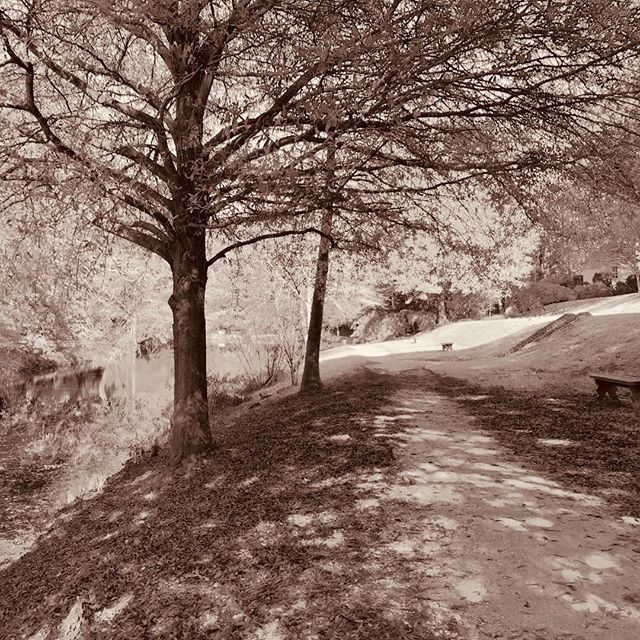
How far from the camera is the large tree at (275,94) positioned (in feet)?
18.3

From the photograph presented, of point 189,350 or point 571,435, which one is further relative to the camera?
point 189,350

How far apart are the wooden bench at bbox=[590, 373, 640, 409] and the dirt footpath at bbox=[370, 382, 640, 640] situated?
12.4 feet

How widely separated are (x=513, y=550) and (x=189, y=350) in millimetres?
5460

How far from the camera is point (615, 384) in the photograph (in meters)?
10.0

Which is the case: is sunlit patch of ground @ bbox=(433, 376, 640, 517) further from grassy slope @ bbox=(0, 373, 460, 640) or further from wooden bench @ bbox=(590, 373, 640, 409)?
grassy slope @ bbox=(0, 373, 460, 640)

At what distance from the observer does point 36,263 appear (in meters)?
13.2

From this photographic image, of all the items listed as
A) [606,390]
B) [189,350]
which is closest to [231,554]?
[189,350]

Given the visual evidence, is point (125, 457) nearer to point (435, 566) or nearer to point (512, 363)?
point (435, 566)

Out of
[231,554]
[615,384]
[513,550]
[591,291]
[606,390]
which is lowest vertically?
[231,554]

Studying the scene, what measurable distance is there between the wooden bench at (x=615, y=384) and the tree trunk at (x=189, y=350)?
7.16 metres

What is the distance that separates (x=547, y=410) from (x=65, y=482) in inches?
370

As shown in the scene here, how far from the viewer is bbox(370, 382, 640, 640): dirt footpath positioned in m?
3.50

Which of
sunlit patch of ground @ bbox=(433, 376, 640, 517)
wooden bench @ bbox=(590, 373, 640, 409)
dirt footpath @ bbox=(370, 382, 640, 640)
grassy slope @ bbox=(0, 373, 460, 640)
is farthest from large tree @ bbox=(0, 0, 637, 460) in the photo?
wooden bench @ bbox=(590, 373, 640, 409)

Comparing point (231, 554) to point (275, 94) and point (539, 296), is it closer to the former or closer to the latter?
point (275, 94)
